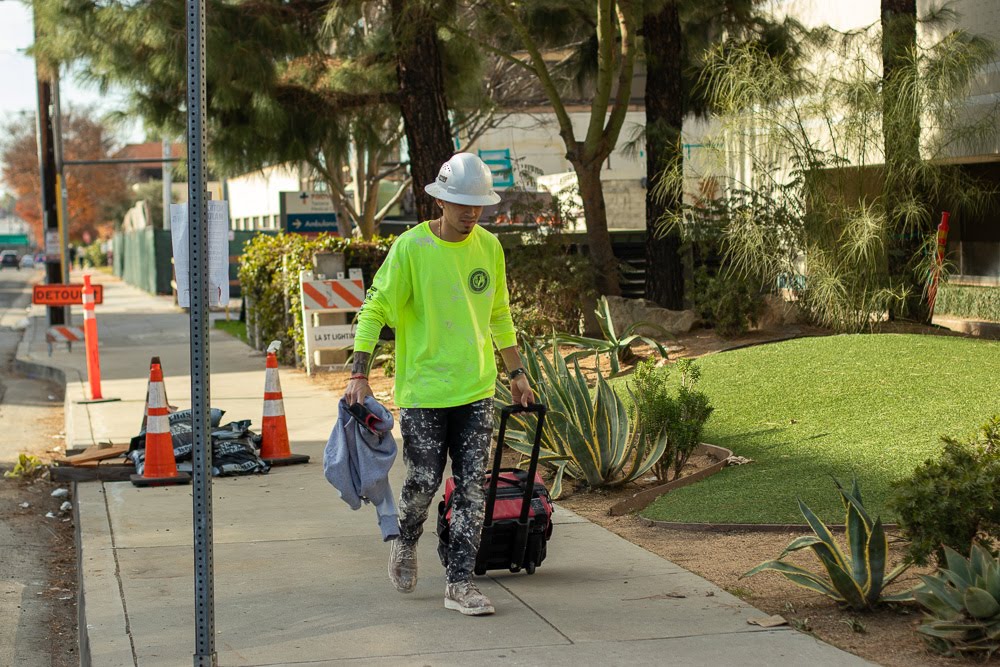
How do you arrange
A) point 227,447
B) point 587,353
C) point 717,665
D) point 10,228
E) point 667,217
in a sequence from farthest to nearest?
point 10,228, point 667,217, point 587,353, point 227,447, point 717,665

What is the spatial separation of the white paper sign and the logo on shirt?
1293 millimetres

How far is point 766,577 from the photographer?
18.7 feet

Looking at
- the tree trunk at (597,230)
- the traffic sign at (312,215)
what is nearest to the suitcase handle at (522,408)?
the tree trunk at (597,230)

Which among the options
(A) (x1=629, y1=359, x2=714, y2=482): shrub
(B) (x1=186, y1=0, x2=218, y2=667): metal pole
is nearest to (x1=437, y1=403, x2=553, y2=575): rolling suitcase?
(B) (x1=186, y1=0, x2=218, y2=667): metal pole

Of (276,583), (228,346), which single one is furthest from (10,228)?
(276,583)

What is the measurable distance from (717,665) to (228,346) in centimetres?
1605

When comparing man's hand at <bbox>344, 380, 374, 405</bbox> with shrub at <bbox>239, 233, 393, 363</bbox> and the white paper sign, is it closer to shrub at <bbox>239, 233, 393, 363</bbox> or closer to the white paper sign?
the white paper sign

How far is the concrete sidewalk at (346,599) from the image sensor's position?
466cm

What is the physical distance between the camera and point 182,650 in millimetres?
4762

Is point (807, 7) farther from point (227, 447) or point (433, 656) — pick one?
point (433, 656)

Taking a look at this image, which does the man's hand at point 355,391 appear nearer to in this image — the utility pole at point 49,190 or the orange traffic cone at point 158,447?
the orange traffic cone at point 158,447

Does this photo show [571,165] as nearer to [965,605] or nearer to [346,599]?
[346,599]

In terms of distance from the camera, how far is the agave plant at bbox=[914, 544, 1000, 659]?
14.4 ft

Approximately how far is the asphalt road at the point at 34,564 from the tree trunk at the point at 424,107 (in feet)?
16.3
